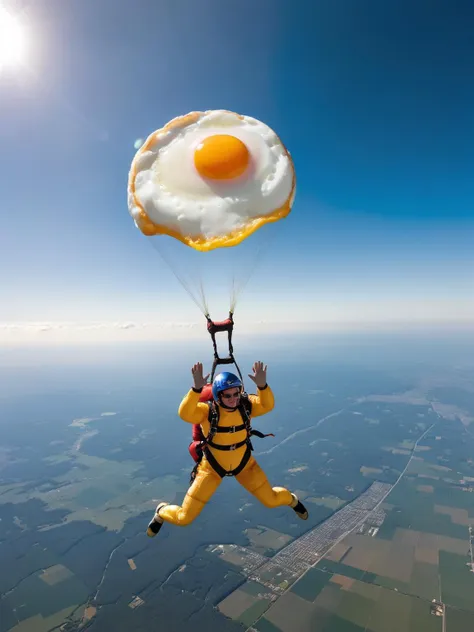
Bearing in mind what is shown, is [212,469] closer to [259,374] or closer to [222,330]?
[259,374]

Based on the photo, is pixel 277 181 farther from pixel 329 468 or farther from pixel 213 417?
pixel 329 468

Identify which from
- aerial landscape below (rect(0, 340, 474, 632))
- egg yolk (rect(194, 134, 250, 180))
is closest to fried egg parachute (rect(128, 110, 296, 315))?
egg yolk (rect(194, 134, 250, 180))

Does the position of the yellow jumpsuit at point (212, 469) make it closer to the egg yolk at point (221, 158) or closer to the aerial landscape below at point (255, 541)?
the egg yolk at point (221, 158)

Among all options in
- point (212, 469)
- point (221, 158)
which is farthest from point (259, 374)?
point (221, 158)

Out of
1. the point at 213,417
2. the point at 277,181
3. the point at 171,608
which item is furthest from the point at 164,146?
the point at 171,608

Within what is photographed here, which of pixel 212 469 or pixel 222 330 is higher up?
pixel 222 330

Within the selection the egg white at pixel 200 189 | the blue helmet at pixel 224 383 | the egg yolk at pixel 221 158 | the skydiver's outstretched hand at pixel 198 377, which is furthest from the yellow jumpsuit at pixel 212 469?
the egg yolk at pixel 221 158
